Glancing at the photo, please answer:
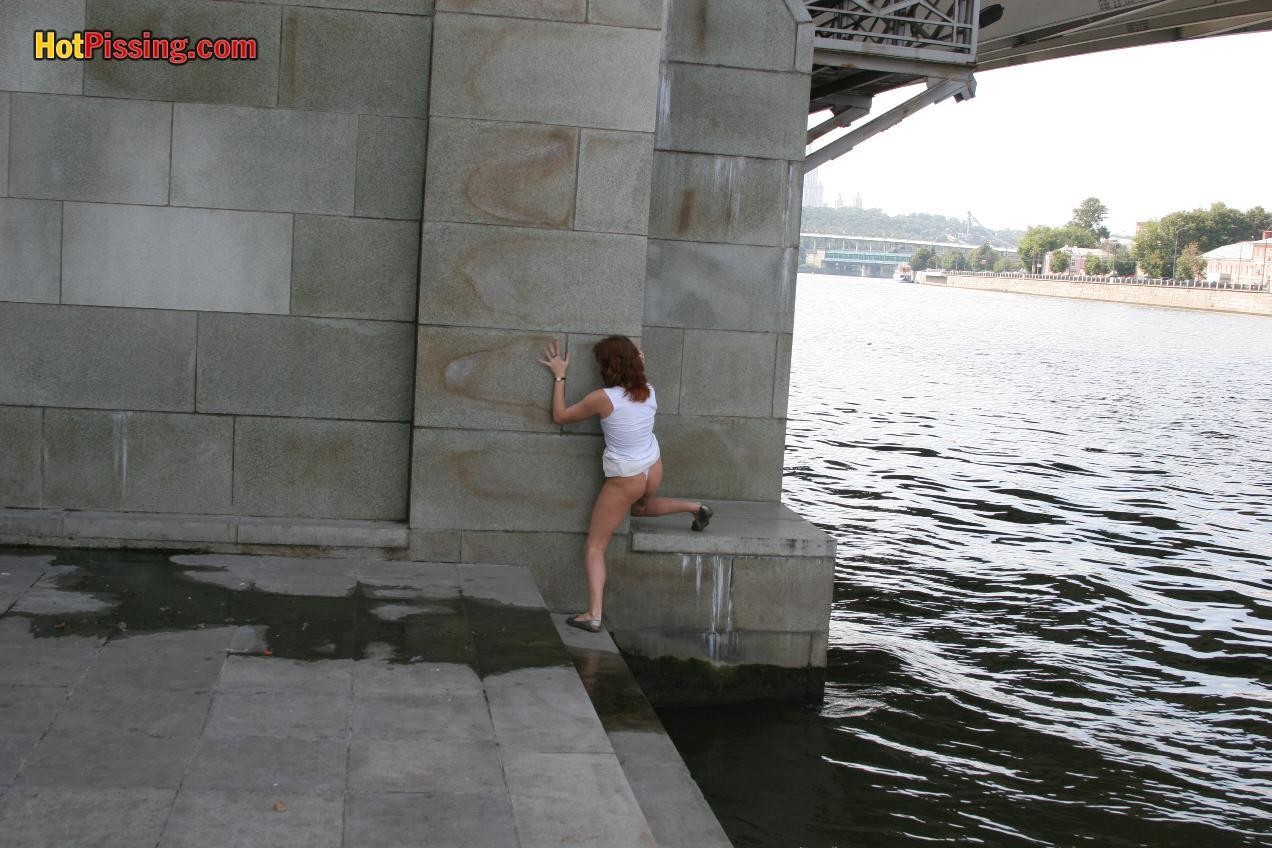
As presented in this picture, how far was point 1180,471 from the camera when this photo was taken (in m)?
20.8

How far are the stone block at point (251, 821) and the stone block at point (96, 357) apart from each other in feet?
13.1

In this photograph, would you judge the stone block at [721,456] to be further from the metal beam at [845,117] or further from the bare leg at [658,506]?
the metal beam at [845,117]

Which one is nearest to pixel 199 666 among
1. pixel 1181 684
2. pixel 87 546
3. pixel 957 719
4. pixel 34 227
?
pixel 87 546

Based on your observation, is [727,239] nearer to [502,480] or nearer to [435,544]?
[502,480]

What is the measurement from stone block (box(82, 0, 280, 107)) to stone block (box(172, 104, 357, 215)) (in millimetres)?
110

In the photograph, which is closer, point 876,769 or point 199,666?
point 199,666

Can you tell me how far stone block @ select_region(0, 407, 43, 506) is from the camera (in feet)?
26.8

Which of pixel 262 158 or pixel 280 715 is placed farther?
pixel 262 158

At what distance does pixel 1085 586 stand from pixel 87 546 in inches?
365

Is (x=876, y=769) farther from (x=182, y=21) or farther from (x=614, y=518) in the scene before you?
(x=182, y=21)

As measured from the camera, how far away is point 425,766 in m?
5.25

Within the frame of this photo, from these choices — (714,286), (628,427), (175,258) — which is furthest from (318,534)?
(714,286)

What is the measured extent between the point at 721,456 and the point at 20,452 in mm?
4761

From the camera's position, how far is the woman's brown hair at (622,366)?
790 centimetres
